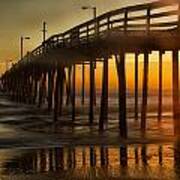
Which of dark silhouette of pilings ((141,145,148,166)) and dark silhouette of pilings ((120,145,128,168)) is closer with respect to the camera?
dark silhouette of pilings ((120,145,128,168))

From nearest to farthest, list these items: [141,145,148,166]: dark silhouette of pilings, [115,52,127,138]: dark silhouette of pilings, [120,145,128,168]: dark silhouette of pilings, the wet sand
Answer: the wet sand
[120,145,128,168]: dark silhouette of pilings
[141,145,148,166]: dark silhouette of pilings
[115,52,127,138]: dark silhouette of pilings

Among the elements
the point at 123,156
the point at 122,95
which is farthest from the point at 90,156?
the point at 122,95

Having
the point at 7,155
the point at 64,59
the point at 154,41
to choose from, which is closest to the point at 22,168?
the point at 7,155

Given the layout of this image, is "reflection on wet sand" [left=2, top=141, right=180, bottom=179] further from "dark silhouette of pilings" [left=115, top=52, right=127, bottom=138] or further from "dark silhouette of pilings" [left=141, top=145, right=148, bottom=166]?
"dark silhouette of pilings" [left=115, top=52, right=127, bottom=138]

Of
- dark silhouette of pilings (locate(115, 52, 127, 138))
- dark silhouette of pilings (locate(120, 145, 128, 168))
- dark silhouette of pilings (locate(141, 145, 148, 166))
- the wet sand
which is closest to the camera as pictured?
the wet sand

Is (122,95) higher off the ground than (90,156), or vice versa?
(122,95)

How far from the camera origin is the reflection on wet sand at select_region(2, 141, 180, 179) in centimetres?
1240

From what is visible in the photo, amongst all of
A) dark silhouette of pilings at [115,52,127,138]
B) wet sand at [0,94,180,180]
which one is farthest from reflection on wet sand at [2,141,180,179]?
dark silhouette of pilings at [115,52,127,138]

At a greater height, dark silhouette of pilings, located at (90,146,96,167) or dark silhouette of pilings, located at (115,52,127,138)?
dark silhouette of pilings, located at (115,52,127,138)

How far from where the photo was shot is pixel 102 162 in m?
14.0

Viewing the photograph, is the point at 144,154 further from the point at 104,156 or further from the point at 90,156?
the point at 90,156

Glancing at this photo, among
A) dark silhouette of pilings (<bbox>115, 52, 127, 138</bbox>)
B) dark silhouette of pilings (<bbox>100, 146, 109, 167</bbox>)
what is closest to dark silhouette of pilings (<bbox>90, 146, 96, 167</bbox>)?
dark silhouette of pilings (<bbox>100, 146, 109, 167</bbox>)

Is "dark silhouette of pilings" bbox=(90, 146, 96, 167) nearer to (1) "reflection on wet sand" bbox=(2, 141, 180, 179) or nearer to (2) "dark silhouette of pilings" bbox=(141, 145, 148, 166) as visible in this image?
(1) "reflection on wet sand" bbox=(2, 141, 180, 179)

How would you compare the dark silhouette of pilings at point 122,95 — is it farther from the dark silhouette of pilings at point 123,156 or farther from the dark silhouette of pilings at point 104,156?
the dark silhouette of pilings at point 104,156
